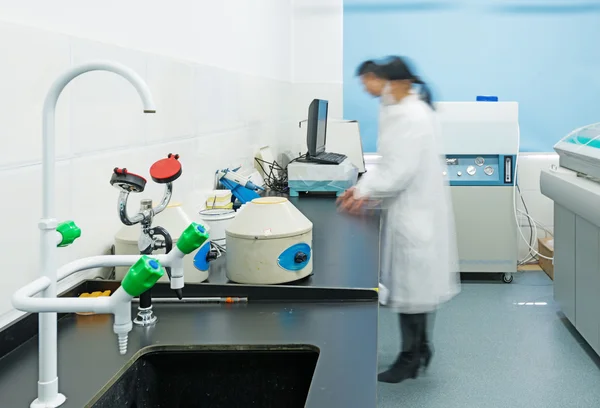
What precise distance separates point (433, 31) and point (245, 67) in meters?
1.99

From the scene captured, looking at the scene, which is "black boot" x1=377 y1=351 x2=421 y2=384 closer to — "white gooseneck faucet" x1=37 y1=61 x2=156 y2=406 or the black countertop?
the black countertop

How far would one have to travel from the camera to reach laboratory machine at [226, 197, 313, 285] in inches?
53.1

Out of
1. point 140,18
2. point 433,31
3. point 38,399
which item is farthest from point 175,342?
point 433,31

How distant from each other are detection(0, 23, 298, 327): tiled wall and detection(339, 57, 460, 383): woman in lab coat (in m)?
0.66

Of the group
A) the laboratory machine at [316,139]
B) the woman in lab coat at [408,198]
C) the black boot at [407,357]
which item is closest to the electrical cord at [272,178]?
the laboratory machine at [316,139]

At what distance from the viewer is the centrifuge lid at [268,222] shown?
53.4 inches

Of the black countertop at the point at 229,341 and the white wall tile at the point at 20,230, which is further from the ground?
the white wall tile at the point at 20,230

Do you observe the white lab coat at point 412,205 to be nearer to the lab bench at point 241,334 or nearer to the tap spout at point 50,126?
the lab bench at point 241,334

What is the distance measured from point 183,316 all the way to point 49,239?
444mm

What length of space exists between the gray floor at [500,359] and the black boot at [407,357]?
4 cm

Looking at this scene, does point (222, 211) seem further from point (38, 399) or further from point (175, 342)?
point (38, 399)

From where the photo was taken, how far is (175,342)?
3.46 feet

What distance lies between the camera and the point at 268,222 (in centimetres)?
138

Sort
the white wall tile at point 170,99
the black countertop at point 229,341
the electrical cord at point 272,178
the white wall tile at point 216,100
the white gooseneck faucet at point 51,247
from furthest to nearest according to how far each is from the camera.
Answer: the electrical cord at point 272,178, the white wall tile at point 216,100, the white wall tile at point 170,99, the black countertop at point 229,341, the white gooseneck faucet at point 51,247
